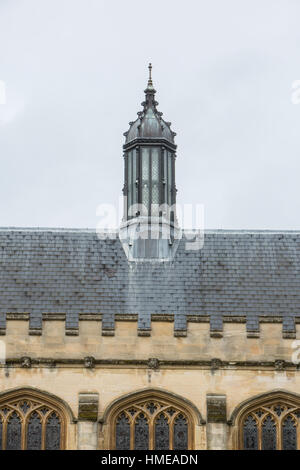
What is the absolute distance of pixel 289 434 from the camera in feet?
102

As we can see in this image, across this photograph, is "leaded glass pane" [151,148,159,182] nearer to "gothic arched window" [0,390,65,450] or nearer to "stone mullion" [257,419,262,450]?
"gothic arched window" [0,390,65,450]

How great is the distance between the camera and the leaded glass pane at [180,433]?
3088 cm

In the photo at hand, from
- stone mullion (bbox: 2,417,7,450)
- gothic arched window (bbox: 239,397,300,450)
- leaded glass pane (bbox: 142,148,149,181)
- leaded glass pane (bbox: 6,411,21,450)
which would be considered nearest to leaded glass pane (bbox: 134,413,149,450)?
gothic arched window (bbox: 239,397,300,450)

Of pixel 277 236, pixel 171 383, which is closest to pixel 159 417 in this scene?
pixel 171 383

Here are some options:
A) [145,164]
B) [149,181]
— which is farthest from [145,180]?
[145,164]

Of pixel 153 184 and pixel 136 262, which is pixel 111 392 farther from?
pixel 153 184

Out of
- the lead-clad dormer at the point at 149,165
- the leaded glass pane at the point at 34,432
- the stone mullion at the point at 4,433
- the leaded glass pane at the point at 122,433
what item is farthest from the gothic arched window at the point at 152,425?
the lead-clad dormer at the point at 149,165

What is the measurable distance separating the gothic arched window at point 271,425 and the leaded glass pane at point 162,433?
192 centimetres

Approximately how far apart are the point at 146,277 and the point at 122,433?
500 cm

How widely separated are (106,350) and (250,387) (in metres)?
3.89

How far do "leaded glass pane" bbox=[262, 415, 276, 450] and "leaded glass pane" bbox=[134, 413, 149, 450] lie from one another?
120 inches

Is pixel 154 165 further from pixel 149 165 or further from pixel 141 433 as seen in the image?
pixel 141 433

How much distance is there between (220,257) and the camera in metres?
34.7

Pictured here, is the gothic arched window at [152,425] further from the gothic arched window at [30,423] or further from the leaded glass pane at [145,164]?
the leaded glass pane at [145,164]
